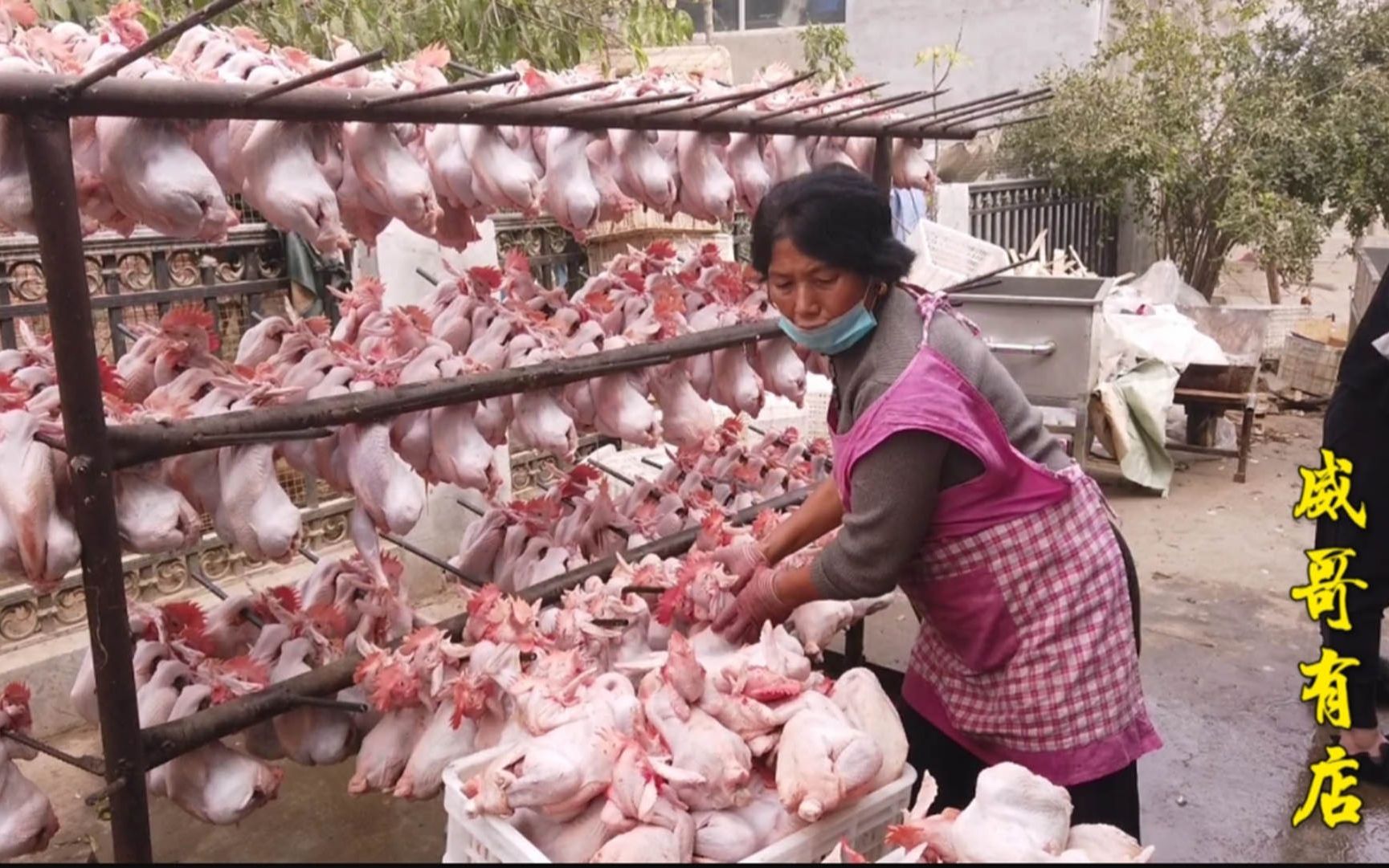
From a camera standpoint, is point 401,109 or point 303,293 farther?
point 303,293

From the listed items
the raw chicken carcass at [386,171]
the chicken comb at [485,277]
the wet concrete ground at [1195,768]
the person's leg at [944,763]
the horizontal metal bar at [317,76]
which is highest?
the horizontal metal bar at [317,76]

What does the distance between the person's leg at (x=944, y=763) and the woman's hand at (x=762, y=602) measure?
440 millimetres

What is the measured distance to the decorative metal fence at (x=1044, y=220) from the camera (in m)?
10.4

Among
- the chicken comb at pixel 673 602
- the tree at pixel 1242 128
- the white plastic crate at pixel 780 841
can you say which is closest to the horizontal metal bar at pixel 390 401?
the chicken comb at pixel 673 602

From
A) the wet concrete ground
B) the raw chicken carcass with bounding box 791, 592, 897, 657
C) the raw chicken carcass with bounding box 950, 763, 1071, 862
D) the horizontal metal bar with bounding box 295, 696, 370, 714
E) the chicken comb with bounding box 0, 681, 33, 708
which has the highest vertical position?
the raw chicken carcass with bounding box 950, 763, 1071, 862

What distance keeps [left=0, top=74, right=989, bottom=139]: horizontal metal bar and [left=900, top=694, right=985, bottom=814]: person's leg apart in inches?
61.4

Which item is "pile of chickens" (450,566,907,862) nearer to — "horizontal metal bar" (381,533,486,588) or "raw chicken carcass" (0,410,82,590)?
"horizontal metal bar" (381,533,486,588)

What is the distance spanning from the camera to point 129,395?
7.68ft

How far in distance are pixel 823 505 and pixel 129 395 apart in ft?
5.03

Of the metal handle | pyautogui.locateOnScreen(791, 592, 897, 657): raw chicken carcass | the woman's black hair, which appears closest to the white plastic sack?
the metal handle

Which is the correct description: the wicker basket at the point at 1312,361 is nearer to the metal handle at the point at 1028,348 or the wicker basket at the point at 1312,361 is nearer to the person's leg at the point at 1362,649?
the metal handle at the point at 1028,348

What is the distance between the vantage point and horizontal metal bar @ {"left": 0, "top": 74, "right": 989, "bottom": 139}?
175cm

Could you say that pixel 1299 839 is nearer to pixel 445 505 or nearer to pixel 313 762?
pixel 313 762

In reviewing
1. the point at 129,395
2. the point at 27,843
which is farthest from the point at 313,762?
the point at 129,395
